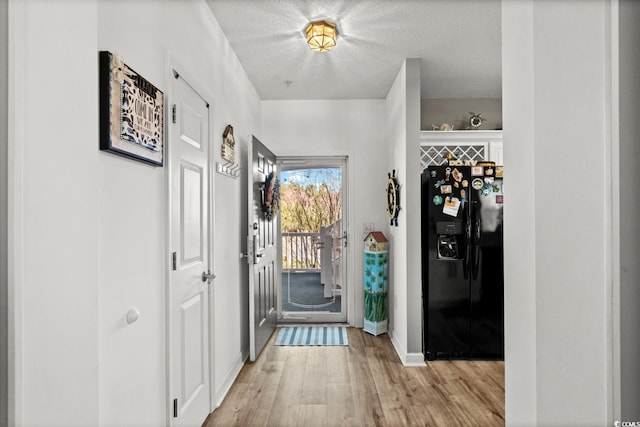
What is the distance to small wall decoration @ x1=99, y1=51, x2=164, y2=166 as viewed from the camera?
1269 mm

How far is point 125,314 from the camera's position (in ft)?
4.76

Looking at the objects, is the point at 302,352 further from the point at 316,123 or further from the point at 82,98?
the point at 82,98

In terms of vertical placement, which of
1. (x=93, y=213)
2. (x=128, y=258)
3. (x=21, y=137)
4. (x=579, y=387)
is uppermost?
(x=21, y=137)

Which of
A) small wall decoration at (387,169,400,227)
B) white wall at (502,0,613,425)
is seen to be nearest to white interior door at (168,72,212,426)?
white wall at (502,0,613,425)

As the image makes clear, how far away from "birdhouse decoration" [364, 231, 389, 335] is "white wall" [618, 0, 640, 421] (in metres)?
3.22

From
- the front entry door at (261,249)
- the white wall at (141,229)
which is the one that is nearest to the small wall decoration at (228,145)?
the white wall at (141,229)

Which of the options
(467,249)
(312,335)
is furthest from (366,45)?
(312,335)

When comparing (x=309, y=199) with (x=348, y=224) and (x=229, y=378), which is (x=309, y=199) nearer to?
(x=348, y=224)

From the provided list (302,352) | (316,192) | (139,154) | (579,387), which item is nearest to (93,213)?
(139,154)

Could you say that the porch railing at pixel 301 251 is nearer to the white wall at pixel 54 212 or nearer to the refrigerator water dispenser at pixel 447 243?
the refrigerator water dispenser at pixel 447 243

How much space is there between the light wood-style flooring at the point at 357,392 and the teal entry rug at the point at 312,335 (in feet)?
0.74

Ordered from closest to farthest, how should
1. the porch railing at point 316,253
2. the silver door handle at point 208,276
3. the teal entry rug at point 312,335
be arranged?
the silver door handle at point 208,276 → the teal entry rug at point 312,335 → the porch railing at point 316,253

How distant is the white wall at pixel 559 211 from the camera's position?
772 mm

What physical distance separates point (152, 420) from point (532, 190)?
179 centimetres
